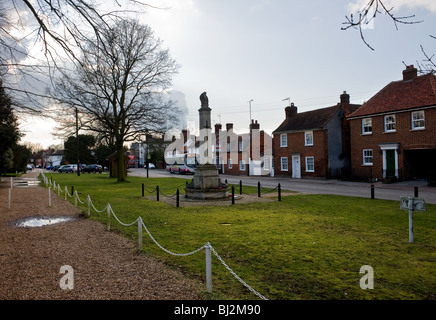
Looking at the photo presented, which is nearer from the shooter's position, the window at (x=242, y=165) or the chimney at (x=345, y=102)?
the chimney at (x=345, y=102)

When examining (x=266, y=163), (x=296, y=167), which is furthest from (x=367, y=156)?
(x=266, y=163)

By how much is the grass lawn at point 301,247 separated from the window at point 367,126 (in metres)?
18.0

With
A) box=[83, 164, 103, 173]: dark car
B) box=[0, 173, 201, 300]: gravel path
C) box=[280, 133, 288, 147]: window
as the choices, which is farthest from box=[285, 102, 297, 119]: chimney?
box=[83, 164, 103, 173]: dark car

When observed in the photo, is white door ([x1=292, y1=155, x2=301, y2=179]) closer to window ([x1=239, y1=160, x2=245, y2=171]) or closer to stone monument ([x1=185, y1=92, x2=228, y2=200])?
window ([x1=239, y1=160, x2=245, y2=171])

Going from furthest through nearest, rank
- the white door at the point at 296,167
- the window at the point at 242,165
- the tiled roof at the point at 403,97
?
1. the window at the point at 242,165
2. the white door at the point at 296,167
3. the tiled roof at the point at 403,97

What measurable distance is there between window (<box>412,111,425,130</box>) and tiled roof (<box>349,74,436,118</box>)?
0.69 metres

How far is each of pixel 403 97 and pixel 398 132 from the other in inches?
132

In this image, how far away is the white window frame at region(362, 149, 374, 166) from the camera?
31.0m

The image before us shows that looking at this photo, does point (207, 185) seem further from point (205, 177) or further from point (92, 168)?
point (92, 168)

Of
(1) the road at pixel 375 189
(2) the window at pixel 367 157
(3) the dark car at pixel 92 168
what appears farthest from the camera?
(3) the dark car at pixel 92 168

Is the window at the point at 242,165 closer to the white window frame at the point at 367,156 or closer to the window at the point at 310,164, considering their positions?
the window at the point at 310,164

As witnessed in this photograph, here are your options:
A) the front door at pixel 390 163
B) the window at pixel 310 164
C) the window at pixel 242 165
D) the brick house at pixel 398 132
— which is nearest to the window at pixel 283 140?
the window at pixel 310 164

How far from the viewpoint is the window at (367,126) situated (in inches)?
1231
